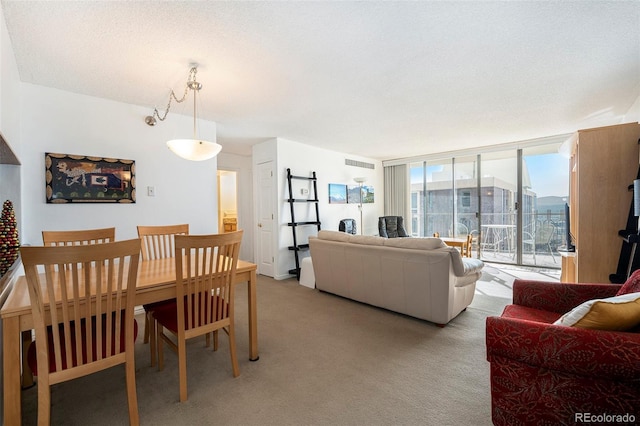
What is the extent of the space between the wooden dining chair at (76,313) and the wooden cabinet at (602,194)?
3943 mm

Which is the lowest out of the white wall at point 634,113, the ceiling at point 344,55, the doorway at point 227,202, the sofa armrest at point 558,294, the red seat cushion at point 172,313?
the red seat cushion at point 172,313

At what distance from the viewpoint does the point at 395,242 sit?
117 inches

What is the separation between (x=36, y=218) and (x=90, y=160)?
76 centimetres

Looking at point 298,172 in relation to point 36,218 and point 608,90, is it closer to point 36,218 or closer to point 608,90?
point 36,218

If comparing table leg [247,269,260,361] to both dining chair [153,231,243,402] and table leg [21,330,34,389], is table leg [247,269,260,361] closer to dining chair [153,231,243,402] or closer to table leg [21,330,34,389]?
dining chair [153,231,243,402]

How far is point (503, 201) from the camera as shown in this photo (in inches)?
229

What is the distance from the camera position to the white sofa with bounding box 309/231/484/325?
268 centimetres

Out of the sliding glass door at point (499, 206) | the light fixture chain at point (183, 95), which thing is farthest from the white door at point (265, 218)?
the sliding glass door at point (499, 206)

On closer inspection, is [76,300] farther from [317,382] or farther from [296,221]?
[296,221]

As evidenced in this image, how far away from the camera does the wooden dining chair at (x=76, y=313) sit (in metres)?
1.29

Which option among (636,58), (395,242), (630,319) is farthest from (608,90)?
(630,319)

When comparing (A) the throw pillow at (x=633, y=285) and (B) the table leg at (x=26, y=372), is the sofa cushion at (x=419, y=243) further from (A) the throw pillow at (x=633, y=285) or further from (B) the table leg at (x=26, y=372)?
(B) the table leg at (x=26, y=372)

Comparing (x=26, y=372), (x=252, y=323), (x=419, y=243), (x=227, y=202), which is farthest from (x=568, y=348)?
(x=227, y=202)

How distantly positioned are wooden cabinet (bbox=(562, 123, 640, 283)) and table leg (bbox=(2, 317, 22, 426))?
4.41 metres
